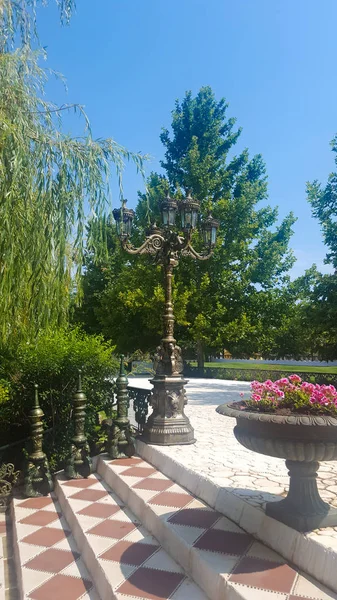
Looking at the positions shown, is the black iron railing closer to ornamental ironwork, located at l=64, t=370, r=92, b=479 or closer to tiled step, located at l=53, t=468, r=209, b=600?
ornamental ironwork, located at l=64, t=370, r=92, b=479

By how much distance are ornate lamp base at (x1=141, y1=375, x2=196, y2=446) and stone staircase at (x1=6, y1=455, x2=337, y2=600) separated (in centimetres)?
118

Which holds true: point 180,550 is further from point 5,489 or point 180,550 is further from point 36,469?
point 5,489

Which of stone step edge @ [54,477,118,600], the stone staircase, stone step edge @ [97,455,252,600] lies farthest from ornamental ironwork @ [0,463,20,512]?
stone step edge @ [97,455,252,600]

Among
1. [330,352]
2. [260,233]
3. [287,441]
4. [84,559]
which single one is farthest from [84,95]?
[260,233]

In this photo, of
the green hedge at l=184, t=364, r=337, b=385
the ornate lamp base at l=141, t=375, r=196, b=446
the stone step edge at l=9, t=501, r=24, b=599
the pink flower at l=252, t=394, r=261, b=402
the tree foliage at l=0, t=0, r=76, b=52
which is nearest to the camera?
the pink flower at l=252, t=394, r=261, b=402

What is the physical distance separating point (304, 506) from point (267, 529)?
37 centimetres

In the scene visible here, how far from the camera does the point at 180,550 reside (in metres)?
3.68

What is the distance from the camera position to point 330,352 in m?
19.3

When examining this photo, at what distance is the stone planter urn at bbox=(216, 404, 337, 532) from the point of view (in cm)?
310

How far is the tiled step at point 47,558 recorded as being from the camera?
142 inches

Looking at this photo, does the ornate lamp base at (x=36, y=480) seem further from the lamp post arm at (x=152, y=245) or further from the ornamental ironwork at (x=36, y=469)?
the lamp post arm at (x=152, y=245)

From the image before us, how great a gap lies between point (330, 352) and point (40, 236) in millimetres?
16728

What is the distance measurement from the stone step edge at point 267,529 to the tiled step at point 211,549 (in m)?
0.06

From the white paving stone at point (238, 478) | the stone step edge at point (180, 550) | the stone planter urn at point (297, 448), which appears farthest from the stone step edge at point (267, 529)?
the stone step edge at point (180, 550)
